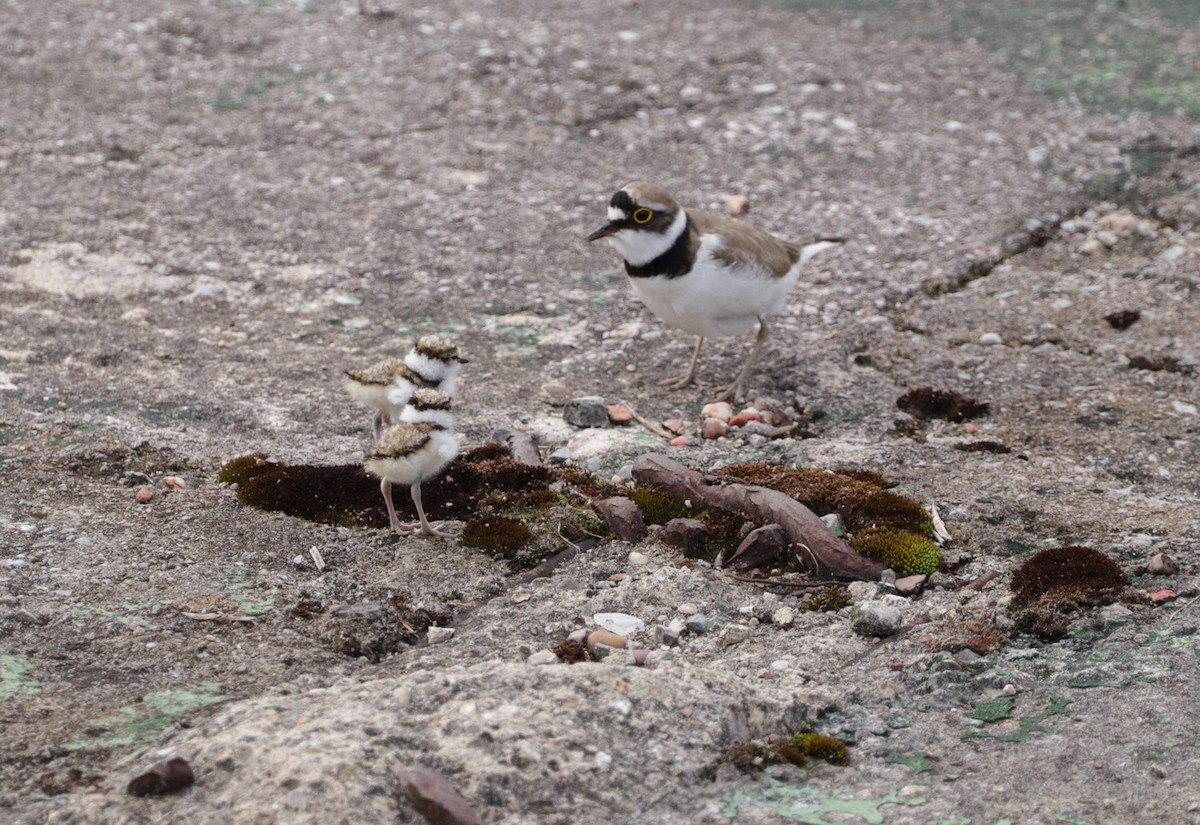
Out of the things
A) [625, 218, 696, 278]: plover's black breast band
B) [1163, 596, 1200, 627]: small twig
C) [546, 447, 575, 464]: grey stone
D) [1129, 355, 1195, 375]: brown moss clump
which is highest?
[625, 218, 696, 278]: plover's black breast band

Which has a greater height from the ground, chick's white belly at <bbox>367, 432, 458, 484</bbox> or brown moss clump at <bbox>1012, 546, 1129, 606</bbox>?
chick's white belly at <bbox>367, 432, 458, 484</bbox>

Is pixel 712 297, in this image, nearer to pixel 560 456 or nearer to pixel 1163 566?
pixel 560 456

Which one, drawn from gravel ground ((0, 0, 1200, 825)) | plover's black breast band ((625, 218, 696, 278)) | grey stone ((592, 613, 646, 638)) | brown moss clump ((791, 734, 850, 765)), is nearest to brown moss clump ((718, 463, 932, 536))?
gravel ground ((0, 0, 1200, 825))

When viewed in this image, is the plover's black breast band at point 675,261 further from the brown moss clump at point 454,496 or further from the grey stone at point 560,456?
the brown moss clump at point 454,496

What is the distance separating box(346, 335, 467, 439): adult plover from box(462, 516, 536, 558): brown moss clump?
A: 2.28 ft

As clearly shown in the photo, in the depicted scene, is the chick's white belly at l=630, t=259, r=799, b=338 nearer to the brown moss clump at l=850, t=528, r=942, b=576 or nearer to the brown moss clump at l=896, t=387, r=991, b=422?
the brown moss clump at l=896, t=387, r=991, b=422

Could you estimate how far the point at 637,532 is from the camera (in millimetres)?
5176

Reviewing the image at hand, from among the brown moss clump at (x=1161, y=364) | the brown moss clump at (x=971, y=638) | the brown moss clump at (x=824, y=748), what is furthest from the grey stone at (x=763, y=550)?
the brown moss clump at (x=1161, y=364)

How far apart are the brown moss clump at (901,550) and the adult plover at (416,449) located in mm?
1629

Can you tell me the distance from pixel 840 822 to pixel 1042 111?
7811mm

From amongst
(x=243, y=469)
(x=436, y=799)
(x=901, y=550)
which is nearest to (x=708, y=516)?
(x=901, y=550)

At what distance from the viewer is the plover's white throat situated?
675 centimetres

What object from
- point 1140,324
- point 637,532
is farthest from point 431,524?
point 1140,324

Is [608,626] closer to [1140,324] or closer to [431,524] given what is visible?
[431,524]
